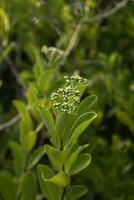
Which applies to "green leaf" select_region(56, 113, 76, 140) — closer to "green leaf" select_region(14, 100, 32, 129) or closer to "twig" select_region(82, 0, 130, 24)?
"green leaf" select_region(14, 100, 32, 129)

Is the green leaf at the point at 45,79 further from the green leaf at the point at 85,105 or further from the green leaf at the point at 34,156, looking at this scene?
the green leaf at the point at 85,105

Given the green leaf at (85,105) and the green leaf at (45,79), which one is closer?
the green leaf at (85,105)

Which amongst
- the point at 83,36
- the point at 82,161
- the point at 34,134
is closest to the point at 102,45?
the point at 83,36

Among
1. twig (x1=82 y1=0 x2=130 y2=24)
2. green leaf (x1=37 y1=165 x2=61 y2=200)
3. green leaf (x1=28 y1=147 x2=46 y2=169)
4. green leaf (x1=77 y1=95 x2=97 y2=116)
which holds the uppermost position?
twig (x1=82 y1=0 x2=130 y2=24)

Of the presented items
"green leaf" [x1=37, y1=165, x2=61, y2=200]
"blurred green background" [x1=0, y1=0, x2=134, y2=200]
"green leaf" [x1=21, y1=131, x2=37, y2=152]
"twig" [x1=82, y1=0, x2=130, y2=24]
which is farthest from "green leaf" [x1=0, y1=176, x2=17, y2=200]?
"twig" [x1=82, y1=0, x2=130, y2=24]

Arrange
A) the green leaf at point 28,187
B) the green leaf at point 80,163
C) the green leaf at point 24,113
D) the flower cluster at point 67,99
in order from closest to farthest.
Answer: the flower cluster at point 67,99, the green leaf at point 80,163, the green leaf at point 28,187, the green leaf at point 24,113

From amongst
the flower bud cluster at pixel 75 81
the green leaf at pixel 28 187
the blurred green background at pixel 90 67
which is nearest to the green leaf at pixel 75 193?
the flower bud cluster at pixel 75 81

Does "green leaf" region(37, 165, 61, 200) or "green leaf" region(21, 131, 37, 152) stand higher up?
"green leaf" region(21, 131, 37, 152)
